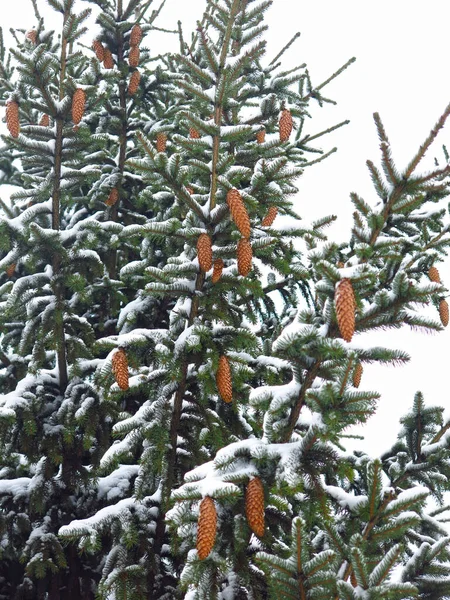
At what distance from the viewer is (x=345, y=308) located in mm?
3268

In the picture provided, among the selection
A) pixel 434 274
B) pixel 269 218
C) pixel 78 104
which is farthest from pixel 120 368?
pixel 78 104

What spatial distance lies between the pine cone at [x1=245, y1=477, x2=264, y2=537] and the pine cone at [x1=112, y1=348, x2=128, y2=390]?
1292 millimetres

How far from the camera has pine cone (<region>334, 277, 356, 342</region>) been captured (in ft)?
10.7

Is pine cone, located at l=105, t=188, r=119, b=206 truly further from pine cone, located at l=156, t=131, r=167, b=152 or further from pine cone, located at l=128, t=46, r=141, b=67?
pine cone, located at l=128, t=46, r=141, b=67

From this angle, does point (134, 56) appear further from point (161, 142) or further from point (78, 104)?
point (78, 104)

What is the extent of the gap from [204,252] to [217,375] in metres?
0.82

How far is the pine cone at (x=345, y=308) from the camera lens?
10.7 ft

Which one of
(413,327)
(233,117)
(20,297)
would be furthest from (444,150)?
(20,297)

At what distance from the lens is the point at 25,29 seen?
8.45 metres

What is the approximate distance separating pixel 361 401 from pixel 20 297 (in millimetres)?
3567

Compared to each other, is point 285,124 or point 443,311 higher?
point 285,124

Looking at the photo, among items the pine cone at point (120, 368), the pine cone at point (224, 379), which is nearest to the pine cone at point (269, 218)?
the pine cone at point (224, 379)

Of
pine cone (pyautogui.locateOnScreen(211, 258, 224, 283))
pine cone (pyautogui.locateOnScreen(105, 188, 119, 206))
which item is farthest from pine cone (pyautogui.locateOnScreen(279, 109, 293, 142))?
pine cone (pyautogui.locateOnScreen(105, 188, 119, 206))

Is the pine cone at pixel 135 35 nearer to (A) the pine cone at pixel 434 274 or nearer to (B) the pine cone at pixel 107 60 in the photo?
(B) the pine cone at pixel 107 60
